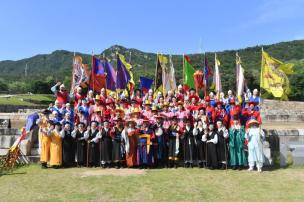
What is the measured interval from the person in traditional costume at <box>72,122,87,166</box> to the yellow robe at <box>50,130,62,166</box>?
491 millimetres

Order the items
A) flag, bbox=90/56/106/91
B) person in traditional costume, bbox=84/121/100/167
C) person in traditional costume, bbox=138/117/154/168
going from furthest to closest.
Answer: flag, bbox=90/56/106/91, person in traditional costume, bbox=84/121/100/167, person in traditional costume, bbox=138/117/154/168

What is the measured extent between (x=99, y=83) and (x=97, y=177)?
18.6ft

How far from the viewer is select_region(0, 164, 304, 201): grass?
7477 mm

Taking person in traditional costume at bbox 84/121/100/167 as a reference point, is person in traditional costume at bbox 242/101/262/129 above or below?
above

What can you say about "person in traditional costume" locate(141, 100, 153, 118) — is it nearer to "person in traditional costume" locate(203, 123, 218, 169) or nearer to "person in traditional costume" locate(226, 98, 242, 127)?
"person in traditional costume" locate(203, 123, 218, 169)

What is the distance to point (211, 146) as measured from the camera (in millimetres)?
10688

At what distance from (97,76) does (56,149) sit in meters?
4.20

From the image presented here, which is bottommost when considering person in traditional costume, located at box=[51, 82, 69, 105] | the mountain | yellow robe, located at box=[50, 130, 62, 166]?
yellow robe, located at box=[50, 130, 62, 166]

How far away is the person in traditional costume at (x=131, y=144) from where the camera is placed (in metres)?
10.9

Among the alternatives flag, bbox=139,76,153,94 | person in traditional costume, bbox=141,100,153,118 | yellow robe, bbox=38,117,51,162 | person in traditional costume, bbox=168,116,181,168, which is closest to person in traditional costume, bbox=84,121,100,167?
yellow robe, bbox=38,117,51,162

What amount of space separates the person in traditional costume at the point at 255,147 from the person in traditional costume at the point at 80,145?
A: 16.5ft

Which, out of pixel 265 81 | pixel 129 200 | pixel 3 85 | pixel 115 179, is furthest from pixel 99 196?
pixel 3 85

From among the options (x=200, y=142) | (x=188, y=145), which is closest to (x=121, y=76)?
(x=188, y=145)

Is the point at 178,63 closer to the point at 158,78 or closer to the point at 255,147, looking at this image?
the point at 158,78
